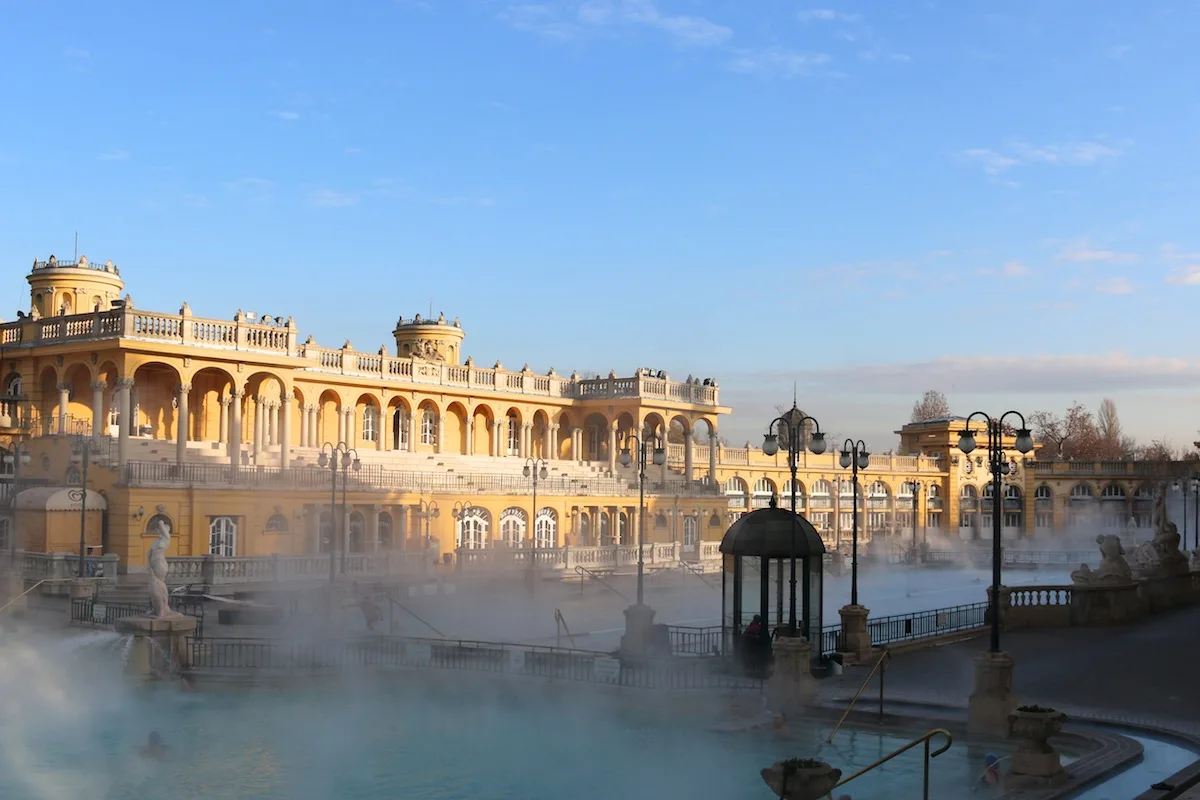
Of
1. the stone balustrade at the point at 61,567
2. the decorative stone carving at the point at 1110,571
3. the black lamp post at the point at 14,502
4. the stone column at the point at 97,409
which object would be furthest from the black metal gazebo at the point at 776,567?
the stone column at the point at 97,409

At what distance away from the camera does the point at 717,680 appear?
2169cm

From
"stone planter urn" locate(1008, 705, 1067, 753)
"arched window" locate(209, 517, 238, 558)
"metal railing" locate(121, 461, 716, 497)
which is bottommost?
"stone planter urn" locate(1008, 705, 1067, 753)

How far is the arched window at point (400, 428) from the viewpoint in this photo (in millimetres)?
59219

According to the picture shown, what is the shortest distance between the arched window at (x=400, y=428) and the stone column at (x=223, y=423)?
37.3 ft

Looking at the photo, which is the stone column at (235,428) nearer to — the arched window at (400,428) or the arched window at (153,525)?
the arched window at (153,525)

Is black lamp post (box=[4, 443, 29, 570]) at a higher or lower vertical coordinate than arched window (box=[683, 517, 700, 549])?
higher

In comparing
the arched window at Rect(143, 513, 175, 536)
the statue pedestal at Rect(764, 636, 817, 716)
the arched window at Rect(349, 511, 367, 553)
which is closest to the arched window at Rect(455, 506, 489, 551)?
the arched window at Rect(349, 511, 367, 553)

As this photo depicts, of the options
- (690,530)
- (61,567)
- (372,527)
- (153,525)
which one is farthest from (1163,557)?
(61,567)

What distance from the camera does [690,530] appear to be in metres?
63.7

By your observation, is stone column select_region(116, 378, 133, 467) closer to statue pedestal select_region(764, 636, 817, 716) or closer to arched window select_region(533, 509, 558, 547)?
arched window select_region(533, 509, 558, 547)

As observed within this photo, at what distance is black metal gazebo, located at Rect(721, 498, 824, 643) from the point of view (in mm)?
22984

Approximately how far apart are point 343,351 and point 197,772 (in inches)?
1561

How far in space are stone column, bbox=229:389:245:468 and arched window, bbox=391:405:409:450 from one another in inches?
588

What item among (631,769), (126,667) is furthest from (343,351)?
(631,769)
